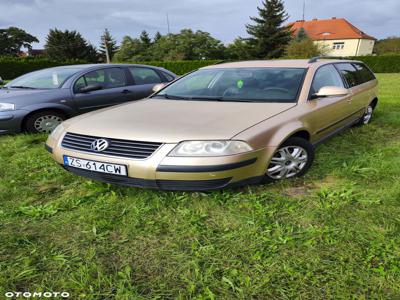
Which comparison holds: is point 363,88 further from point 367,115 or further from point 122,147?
point 122,147

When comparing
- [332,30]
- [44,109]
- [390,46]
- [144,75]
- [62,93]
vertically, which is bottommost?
[390,46]

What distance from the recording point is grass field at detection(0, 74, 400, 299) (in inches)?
71.4

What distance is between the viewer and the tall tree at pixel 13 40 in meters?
57.4

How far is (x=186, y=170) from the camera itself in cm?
235

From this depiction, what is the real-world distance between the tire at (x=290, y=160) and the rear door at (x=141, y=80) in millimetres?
3731

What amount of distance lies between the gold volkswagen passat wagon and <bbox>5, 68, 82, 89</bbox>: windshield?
2407 millimetres

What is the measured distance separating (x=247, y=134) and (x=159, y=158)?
2.40 ft

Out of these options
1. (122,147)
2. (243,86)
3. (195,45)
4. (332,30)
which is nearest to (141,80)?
(243,86)

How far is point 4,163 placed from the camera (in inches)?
151

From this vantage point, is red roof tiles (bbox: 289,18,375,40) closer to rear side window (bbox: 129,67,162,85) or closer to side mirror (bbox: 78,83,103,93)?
rear side window (bbox: 129,67,162,85)

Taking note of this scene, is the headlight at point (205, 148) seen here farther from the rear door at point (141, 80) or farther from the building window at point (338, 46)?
the building window at point (338, 46)

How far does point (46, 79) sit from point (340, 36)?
63.6m

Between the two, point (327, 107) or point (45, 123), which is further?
point (45, 123)

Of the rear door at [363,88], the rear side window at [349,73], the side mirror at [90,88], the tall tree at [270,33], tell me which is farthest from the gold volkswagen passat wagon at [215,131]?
the tall tree at [270,33]
